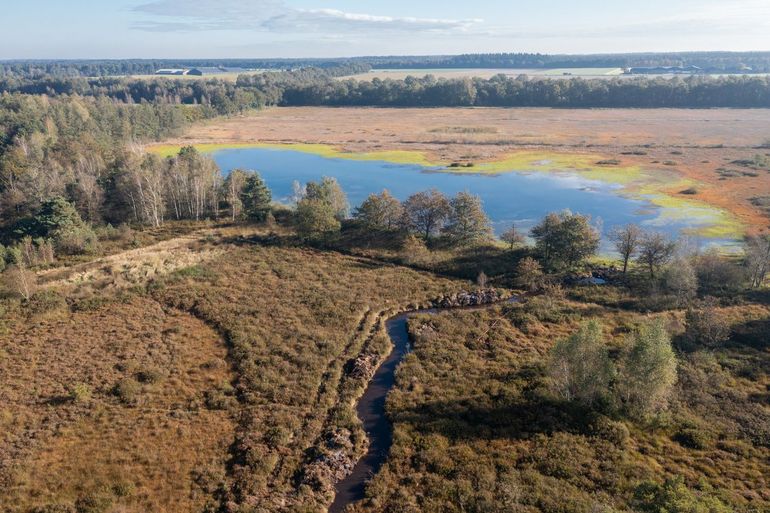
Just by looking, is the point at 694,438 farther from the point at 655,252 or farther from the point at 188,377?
the point at 188,377

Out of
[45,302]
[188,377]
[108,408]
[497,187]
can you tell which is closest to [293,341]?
[188,377]

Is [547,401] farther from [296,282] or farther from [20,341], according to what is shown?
[20,341]

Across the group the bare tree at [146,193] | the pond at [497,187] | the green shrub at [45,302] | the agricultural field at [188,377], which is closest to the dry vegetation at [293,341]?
the agricultural field at [188,377]

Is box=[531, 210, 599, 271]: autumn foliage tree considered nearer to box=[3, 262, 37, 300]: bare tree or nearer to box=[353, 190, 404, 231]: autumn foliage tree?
box=[353, 190, 404, 231]: autumn foliage tree

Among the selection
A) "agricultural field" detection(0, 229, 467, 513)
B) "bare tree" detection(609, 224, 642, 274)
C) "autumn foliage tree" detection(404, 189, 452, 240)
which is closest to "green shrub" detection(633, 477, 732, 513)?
"agricultural field" detection(0, 229, 467, 513)

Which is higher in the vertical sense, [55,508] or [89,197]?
[89,197]

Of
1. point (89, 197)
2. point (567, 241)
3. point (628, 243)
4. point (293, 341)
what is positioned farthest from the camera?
point (89, 197)
